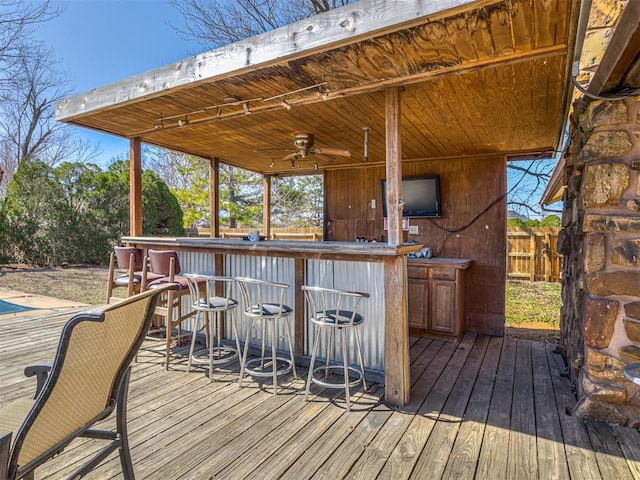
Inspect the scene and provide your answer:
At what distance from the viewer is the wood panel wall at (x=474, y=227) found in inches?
184

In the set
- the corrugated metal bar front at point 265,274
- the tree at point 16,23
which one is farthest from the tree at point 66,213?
the corrugated metal bar front at point 265,274

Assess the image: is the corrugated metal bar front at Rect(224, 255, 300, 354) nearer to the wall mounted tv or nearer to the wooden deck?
the wooden deck

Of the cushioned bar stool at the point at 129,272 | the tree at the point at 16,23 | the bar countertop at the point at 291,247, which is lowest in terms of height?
the cushioned bar stool at the point at 129,272

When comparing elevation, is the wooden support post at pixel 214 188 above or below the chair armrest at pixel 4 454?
above

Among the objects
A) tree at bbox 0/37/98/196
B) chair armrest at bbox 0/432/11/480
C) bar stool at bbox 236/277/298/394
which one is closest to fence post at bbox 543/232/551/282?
bar stool at bbox 236/277/298/394

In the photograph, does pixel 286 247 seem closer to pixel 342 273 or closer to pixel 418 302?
pixel 342 273

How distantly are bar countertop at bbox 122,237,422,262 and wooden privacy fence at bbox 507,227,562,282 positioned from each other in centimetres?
636

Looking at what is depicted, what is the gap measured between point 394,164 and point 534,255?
6725 mm

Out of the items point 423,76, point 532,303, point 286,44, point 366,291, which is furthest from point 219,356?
point 532,303

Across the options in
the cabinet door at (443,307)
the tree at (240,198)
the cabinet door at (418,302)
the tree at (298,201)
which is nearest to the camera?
the cabinet door at (443,307)

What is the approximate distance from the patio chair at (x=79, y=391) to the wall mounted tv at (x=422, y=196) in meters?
4.06

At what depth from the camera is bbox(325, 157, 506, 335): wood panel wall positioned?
184 inches

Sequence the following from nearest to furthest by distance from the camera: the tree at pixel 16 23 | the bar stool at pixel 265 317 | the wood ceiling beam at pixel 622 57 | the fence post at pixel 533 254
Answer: the wood ceiling beam at pixel 622 57 < the bar stool at pixel 265 317 < the fence post at pixel 533 254 < the tree at pixel 16 23

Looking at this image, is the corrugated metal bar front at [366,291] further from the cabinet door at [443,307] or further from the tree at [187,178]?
the tree at [187,178]
